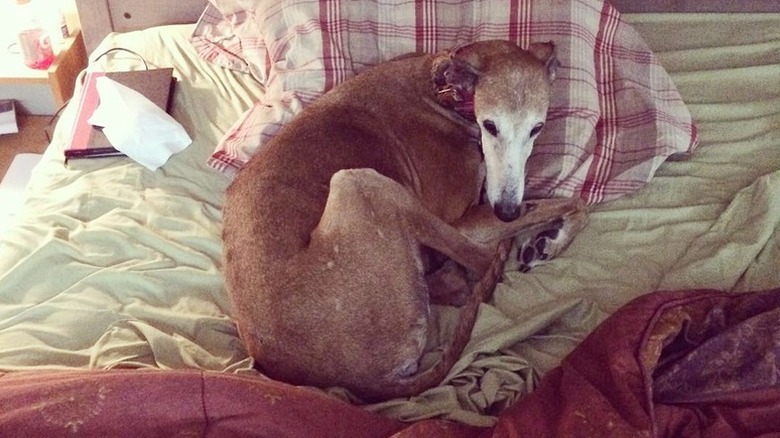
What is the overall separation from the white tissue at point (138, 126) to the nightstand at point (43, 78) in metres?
0.63

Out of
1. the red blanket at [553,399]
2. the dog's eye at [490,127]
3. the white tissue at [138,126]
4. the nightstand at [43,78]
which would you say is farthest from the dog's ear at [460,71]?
the nightstand at [43,78]

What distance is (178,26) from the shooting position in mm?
3207

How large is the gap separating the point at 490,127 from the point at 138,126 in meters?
1.17

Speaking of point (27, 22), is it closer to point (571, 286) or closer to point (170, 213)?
point (170, 213)

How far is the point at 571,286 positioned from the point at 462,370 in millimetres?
452

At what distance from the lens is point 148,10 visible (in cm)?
324

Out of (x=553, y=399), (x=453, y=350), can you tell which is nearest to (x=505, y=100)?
(x=453, y=350)

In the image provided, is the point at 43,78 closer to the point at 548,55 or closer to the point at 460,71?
the point at 460,71

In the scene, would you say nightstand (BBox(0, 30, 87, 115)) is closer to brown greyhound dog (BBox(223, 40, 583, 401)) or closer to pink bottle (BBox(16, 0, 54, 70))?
pink bottle (BBox(16, 0, 54, 70))

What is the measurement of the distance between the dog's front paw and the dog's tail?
5.0 inches

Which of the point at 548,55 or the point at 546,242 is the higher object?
the point at 548,55

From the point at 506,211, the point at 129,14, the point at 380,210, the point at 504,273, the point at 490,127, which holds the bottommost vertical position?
the point at 504,273

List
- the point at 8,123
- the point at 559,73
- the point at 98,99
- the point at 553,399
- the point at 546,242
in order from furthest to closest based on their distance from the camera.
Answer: the point at 8,123 → the point at 98,99 → the point at 559,73 → the point at 546,242 → the point at 553,399

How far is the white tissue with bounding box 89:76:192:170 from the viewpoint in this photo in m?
2.58
